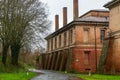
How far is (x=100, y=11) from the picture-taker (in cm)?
7150

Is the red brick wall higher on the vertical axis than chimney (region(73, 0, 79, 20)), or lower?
lower

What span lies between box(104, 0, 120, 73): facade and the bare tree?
1240 cm

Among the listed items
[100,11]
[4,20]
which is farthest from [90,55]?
[4,20]

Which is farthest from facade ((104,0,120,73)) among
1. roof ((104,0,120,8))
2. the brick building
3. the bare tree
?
the brick building

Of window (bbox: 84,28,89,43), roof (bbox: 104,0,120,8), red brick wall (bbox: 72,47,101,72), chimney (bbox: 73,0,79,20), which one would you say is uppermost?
chimney (bbox: 73,0,79,20)

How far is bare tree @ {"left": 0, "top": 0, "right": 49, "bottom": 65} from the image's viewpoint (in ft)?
158

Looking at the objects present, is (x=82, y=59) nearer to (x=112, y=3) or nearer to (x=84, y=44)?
(x=84, y=44)

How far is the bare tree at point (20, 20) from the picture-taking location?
1893 inches

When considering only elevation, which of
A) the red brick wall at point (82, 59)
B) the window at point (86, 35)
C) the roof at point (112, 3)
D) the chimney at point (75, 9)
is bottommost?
the red brick wall at point (82, 59)

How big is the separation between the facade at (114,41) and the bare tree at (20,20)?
12403 mm

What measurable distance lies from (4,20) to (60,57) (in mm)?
24843

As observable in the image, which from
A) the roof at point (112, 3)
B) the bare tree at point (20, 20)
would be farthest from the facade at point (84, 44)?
the roof at point (112, 3)

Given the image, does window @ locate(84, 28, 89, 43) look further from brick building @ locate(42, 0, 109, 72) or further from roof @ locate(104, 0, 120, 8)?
roof @ locate(104, 0, 120, 8)

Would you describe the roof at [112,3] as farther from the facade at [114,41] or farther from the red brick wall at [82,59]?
the red brick wall at [82,59]
